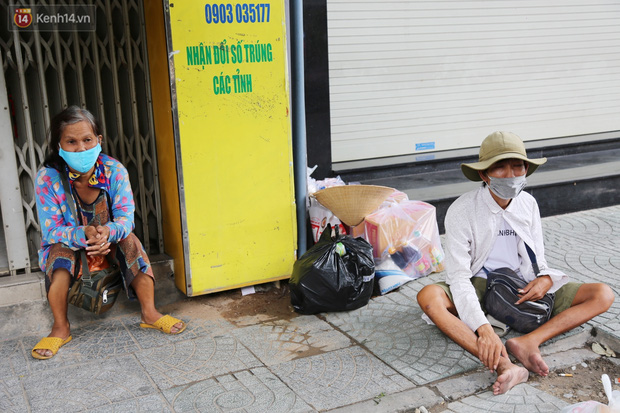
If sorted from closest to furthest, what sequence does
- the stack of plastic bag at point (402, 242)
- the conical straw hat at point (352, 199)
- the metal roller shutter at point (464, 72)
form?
1. the conical straw hat at point (352, 199)
2. the stack of plastic bag at point (402, 242)
3. the metal roller shutter at point (464, 72)

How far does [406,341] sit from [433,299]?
33 centimetres

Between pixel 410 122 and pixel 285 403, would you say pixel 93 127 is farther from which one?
pixel 410 122

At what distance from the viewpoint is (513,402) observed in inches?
119

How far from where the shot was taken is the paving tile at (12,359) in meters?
3.40

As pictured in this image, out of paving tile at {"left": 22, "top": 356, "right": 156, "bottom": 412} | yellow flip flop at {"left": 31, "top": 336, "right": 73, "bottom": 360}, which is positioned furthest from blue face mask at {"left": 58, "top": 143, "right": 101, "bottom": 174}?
paving tile at {"left": 22, "top": 356, "right": 156, "bottom": 412}

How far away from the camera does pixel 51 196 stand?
3.67m

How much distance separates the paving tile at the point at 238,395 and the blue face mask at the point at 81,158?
1.39m

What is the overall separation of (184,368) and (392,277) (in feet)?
5.48

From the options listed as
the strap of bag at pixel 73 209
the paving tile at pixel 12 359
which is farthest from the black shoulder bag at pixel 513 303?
the paving tile at pixel 12 359

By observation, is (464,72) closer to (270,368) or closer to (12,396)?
(270,368)

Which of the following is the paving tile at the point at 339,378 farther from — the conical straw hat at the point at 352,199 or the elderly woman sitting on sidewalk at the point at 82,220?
the conical straw hat at the point at 352,199

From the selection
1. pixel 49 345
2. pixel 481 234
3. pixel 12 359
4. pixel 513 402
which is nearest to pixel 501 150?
pixel 481 234

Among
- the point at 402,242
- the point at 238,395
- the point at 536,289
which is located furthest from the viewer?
the point at 402,242

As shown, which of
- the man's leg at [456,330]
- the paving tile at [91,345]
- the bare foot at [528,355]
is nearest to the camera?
the man's leg at [456,330]
